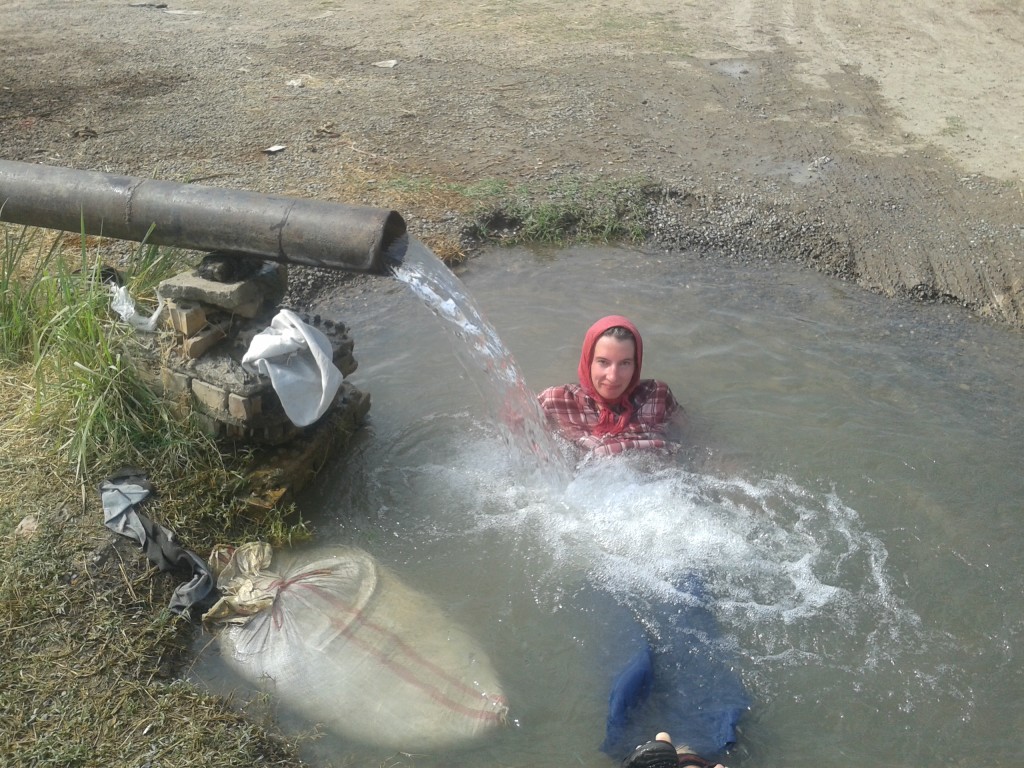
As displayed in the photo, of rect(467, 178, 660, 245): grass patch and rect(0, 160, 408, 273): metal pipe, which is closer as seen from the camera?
rect(0, 160, 408, 273): metal pipe

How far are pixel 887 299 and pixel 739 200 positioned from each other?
1.37 meters

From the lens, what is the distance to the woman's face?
4504 mm

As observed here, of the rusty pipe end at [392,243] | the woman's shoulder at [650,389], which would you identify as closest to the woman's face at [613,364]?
the woman's shoulder at [650,389]

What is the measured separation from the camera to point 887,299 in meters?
5.84

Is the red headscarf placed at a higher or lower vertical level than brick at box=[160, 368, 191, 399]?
lower

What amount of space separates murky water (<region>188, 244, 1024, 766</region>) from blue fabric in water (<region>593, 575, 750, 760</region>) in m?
0.08

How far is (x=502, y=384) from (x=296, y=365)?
107 centimetres

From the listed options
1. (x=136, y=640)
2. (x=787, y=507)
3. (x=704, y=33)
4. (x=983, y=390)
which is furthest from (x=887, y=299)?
(x=704, y=33)

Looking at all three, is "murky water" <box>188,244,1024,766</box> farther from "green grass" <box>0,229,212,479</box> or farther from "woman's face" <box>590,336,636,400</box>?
"green grass" <box>0,229,212,479</box>

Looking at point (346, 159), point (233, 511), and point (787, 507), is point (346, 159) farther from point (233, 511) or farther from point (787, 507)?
point (787, 507)

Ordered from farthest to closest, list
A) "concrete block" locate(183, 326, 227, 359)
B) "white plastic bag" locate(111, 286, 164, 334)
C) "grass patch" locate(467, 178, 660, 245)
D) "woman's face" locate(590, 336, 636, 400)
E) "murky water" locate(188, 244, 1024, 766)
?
1. "grass patch" locate(467, 178, 660, 245)
2. "woman's face" locate(590, 336, 636, 400)
3. "white plastic bag" locate(111, 286, 164, 334)
4. "concrete block" locate(183, 326, 227, 359)
5. "murky water" locate(188, 244, 1024, 766)

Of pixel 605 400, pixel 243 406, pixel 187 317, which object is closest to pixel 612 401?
pixel 605 400

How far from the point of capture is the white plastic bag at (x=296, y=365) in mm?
3762

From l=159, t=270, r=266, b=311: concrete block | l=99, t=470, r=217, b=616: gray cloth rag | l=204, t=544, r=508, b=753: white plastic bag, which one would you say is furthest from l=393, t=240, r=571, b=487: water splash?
l=99, t=470, r=217, b=616: gray cloth rag
